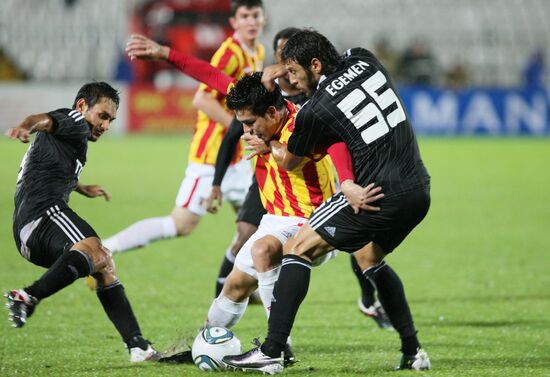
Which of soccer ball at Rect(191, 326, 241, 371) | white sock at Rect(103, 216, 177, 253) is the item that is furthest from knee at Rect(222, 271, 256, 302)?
white sock at Rect(103, 216, 177, 253)

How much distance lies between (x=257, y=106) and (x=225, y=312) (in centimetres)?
130

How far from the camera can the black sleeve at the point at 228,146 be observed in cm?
701

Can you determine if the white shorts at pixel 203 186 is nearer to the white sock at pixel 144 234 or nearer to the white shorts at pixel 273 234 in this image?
the white sock at pixel 144 234

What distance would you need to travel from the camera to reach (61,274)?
556 cm

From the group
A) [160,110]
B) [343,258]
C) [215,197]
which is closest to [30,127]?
[215,197]

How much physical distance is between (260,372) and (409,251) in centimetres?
585

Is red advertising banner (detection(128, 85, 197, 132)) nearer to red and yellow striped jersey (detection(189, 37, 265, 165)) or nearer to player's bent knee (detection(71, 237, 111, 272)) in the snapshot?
red and yellow striped jersey (detection(189, 37, 265, 165))

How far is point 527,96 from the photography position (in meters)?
26.4

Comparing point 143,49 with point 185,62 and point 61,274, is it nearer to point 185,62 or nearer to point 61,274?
point 185,62

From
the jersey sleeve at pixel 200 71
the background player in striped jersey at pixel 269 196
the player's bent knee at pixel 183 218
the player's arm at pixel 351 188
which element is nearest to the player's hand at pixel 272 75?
the background player in striped jersey at pixel 269 196

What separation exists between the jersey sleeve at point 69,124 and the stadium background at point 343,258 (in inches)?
55.5

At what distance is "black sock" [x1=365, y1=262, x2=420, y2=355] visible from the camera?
5914 millimetres

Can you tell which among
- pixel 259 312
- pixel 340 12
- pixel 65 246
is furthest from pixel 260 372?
pixel 340 12

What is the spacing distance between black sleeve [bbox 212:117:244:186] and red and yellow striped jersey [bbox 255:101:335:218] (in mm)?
842
